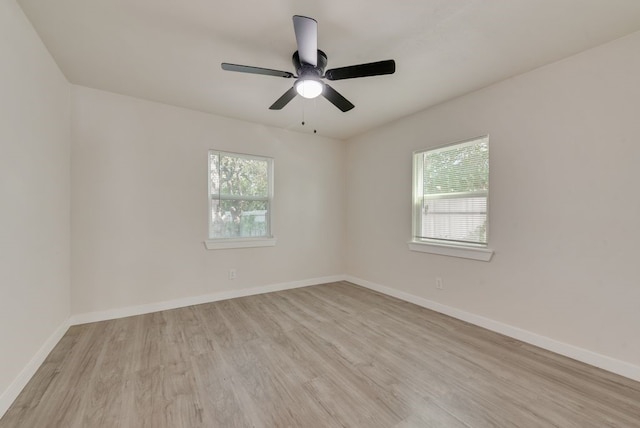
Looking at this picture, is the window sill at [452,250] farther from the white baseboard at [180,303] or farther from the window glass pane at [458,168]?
the white baseboard at [180,303]

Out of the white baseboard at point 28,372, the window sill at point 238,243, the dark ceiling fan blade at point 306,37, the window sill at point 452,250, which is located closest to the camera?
the dark ceiling fan blade at point 306,37

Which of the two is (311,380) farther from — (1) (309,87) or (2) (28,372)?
(1) (309,87)

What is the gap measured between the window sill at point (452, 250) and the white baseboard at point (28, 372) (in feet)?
12.2

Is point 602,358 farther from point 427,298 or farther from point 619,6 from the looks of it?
point 619,6

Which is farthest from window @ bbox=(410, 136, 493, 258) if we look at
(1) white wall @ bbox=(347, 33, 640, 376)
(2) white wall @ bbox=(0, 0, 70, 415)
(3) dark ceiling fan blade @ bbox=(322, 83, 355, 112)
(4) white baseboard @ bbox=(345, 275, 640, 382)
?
(2) white wall @ bbox=(0, 0, 70, 415)

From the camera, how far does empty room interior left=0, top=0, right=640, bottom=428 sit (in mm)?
1716

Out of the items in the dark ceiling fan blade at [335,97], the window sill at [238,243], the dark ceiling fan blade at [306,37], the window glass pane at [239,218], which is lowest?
the window sill at [238,243]

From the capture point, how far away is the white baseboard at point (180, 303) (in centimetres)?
290

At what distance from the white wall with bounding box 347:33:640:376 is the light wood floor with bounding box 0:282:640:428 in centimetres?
34

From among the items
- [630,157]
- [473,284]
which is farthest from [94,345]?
[630,157]

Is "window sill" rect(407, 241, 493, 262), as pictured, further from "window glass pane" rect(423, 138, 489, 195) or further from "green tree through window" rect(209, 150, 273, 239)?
"green tree through window" rect(209, 150, 273, 239)

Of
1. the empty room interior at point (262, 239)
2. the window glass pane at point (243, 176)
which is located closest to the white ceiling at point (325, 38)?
the empty room interior at point (262, 239)

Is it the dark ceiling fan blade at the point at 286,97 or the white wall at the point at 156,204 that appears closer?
the dark ceiling fan blade at the point at 286,97

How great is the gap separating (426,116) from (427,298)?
2.30 m
